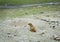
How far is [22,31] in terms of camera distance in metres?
3.59

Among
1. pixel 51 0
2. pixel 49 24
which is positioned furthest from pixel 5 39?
pixel 51 0

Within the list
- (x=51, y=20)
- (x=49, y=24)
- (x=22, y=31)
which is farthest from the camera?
(x=51, y=20)

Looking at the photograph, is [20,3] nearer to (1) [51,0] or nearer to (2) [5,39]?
(1) [51,0]

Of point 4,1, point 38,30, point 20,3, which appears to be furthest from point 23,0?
point 38,30

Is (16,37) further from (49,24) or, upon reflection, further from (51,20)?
(51,20)

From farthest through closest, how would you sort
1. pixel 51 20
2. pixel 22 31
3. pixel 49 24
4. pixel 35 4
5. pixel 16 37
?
pixel 35 4 < pixel 51 20 < pixel 49 24 < pixel 22 31 < pixel 16 37

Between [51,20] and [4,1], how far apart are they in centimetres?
323

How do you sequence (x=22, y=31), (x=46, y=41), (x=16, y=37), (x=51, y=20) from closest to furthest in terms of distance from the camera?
(x=46, y=41) < (x=16, y=37) < (x=22, y=31) < (x=51, y=20)

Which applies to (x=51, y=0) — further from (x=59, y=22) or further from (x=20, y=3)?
(x=59, y=22)

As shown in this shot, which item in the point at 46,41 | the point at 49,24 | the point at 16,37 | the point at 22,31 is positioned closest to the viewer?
the point at 46,41

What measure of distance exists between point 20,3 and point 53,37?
4.26 m

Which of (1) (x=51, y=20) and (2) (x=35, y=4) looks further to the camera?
(2) (x=35, y=4)

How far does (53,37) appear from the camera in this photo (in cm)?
323

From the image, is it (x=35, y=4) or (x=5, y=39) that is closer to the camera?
(x=5, y=39)
